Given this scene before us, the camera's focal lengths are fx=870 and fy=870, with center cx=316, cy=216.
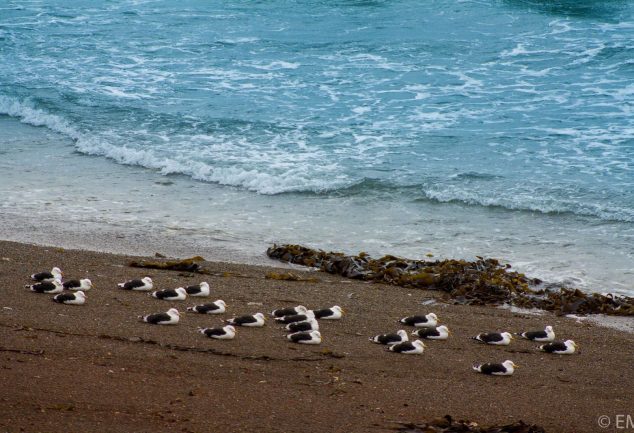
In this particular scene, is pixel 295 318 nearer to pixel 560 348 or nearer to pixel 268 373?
pixel 268 373

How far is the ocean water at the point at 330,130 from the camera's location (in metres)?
13.1

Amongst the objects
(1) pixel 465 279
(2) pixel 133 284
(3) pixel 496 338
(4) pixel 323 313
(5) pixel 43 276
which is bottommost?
(1) pixel 465 279

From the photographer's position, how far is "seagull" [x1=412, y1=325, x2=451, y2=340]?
895 cm

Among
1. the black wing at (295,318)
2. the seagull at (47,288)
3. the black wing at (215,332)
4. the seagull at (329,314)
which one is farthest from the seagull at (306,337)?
the seagull at (47,288)

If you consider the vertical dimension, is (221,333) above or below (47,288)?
below

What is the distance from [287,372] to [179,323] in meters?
1.62

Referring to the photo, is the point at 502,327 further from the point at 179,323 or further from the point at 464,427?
the point at 179,323

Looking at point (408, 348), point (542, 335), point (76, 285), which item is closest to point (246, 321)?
point (408, 348)

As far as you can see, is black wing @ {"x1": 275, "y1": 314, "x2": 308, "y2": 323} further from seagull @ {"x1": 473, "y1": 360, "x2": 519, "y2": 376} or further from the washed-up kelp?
the washed-up kelp

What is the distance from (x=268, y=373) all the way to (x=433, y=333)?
6.72 ft

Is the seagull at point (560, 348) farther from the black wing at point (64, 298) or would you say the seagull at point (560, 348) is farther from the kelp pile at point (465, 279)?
the black wing at point (64, 298)

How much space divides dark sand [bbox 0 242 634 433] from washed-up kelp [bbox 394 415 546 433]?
4.6 inches

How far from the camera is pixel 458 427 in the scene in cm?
686

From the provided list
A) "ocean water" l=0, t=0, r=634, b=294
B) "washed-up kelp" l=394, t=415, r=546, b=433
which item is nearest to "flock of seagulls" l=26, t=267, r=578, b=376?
"washed-up kelp" l=394, t=415, r=546, b=433
